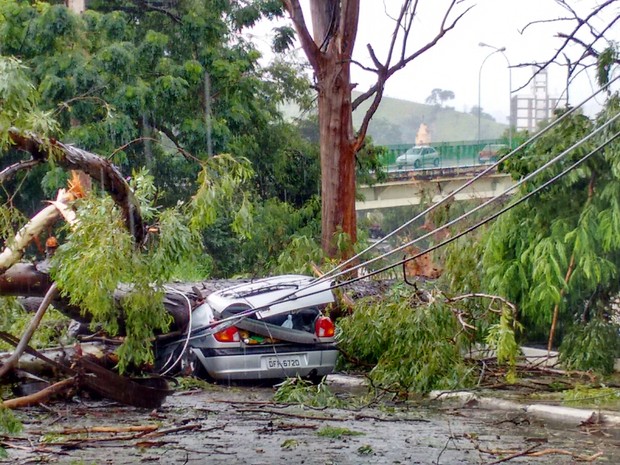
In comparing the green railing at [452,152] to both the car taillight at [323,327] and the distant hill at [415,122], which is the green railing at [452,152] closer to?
the distant hill at [415,122]

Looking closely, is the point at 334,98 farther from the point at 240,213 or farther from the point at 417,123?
the point at 417,123

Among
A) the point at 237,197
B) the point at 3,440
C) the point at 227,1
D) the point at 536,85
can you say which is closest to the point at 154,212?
the point at 237,197

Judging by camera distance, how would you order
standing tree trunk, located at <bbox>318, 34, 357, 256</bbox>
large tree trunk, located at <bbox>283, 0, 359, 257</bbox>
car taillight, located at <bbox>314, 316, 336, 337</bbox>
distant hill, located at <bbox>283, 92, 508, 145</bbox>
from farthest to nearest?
distant hill, located at <bbox>283, 92, 508, 145</bbox>, standing tree trunk, located at <bbox>318, 34, 357, 256</bbox>, large tree trunk, located at <bbox>283, 0, 359, 257</bbox>, car taillight, located at <bbox>314, 316, 336, 337</bbox>

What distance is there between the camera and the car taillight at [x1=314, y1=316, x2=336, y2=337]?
10.8m

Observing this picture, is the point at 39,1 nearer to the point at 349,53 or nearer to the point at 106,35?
the point at 106,35

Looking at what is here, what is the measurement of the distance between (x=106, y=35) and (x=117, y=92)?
1386 mm

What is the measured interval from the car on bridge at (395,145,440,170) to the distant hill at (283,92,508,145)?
0.57m

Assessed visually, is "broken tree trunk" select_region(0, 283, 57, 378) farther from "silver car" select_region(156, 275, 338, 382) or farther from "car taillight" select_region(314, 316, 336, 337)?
"car taillight" select_region(314, 316, 336, 337)

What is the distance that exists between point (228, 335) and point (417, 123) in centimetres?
2180

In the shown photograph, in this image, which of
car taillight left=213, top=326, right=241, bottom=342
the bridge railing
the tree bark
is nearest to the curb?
car taillight left=213, top=326, right=241, bottom=342

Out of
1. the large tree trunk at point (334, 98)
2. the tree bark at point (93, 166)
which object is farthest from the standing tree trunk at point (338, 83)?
the tree bark at point (93, 166)

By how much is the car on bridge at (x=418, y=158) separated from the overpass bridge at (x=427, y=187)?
0.65 feet

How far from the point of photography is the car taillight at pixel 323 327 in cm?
1075

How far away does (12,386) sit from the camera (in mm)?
7910
